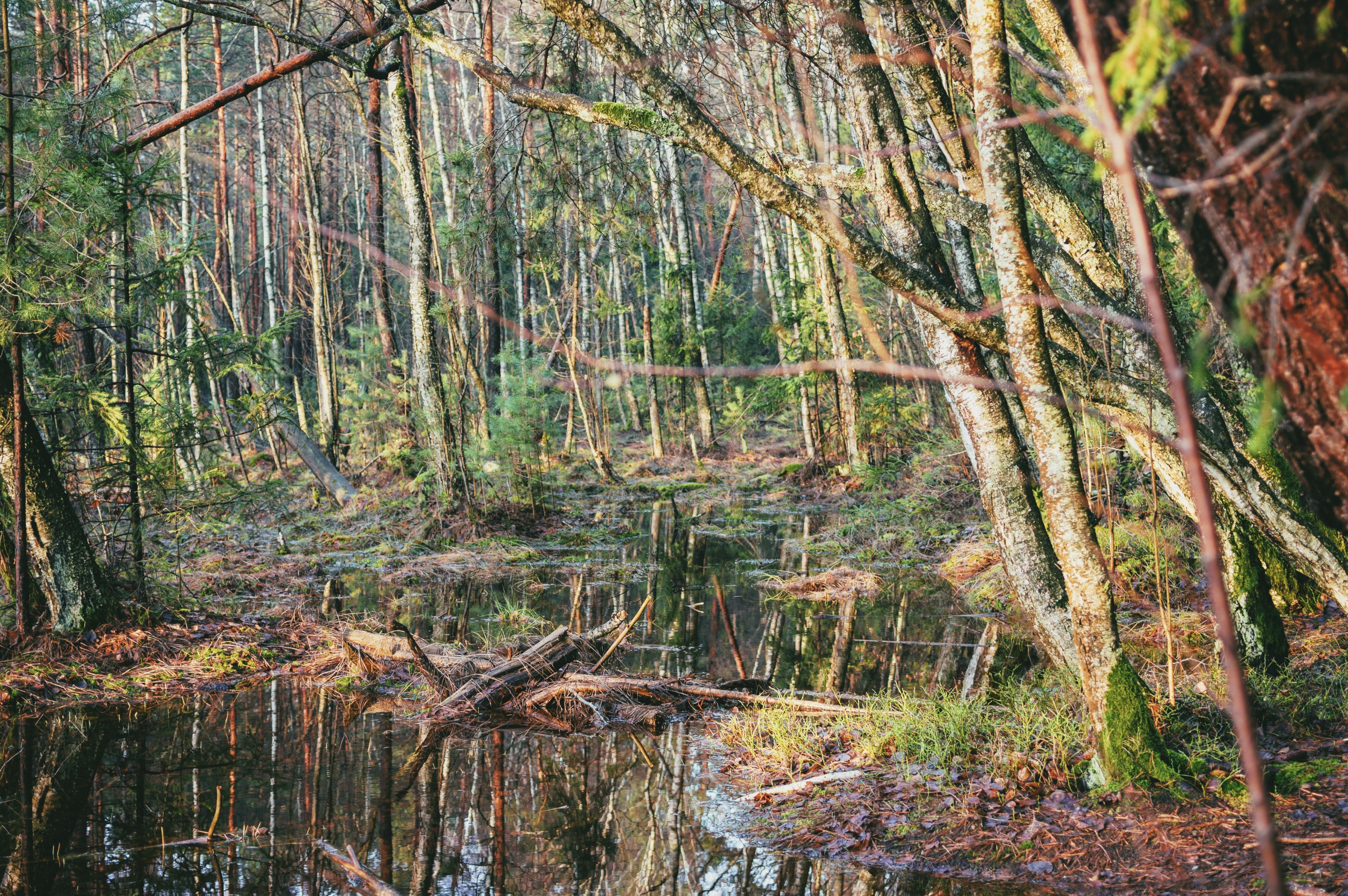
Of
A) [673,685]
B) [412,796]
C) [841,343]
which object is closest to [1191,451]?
[412,796]

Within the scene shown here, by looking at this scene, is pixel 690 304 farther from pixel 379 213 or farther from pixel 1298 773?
pixel 1298 773

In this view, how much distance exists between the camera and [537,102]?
16.0 feet

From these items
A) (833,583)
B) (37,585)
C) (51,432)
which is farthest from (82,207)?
(833,583)

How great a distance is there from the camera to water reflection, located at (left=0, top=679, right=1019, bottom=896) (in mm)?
3580

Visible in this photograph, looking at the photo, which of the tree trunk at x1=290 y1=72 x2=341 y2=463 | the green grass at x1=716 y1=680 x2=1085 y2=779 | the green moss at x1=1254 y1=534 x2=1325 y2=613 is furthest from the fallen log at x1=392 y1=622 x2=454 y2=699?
the tree trunk at x1=290 y1=72 x2=341 y2=463

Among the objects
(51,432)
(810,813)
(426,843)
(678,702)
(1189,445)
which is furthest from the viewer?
(51,432)

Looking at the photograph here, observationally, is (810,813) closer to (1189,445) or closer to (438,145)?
(1189,445)

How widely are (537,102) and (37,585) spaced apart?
16.4 feet

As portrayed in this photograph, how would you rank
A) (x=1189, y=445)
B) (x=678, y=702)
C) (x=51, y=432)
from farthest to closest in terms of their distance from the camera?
(x=51, y=432), (x=678, y=702), (x=1189, y=445)

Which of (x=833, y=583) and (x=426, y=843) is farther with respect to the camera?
(x=833, y=583)

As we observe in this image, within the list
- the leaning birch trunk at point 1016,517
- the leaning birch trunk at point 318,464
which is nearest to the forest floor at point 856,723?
the leaning birch trunk at point 318,464

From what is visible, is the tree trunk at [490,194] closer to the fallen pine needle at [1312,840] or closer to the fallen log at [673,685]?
the fallen log at [673,685]

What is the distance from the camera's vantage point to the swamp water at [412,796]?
11.8 ft

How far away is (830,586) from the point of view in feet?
30.1
